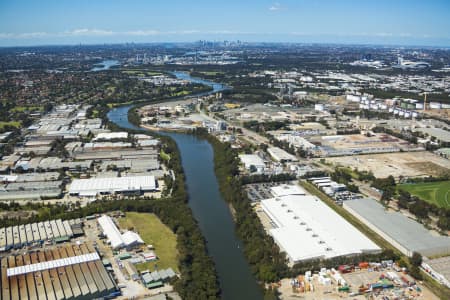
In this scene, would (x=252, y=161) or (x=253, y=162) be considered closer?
(x=253, y=162)

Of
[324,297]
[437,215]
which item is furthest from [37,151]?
[437,215]

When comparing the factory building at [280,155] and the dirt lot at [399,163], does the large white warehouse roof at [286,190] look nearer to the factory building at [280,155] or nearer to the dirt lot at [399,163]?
the factory building at [280,155]

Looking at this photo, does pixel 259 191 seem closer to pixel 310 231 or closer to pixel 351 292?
pixel 310 231

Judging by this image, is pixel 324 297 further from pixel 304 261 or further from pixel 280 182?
pixel 280 182

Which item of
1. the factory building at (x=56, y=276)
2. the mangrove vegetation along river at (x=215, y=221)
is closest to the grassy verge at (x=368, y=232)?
the mangrove vegetation along river at (x=215, y=221)

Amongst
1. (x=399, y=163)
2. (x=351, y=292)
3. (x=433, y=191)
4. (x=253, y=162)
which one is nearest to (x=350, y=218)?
(x=351, y=292)

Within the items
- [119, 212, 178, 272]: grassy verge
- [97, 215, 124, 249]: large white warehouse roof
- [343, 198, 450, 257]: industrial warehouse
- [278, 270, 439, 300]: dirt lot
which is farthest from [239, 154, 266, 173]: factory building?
[278, 270, 439, 300]: dirt lot

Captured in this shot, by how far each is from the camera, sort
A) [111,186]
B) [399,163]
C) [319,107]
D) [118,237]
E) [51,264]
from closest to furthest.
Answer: [51,264]
[118,237]
[111,186]
[399,163]
[319,107]
